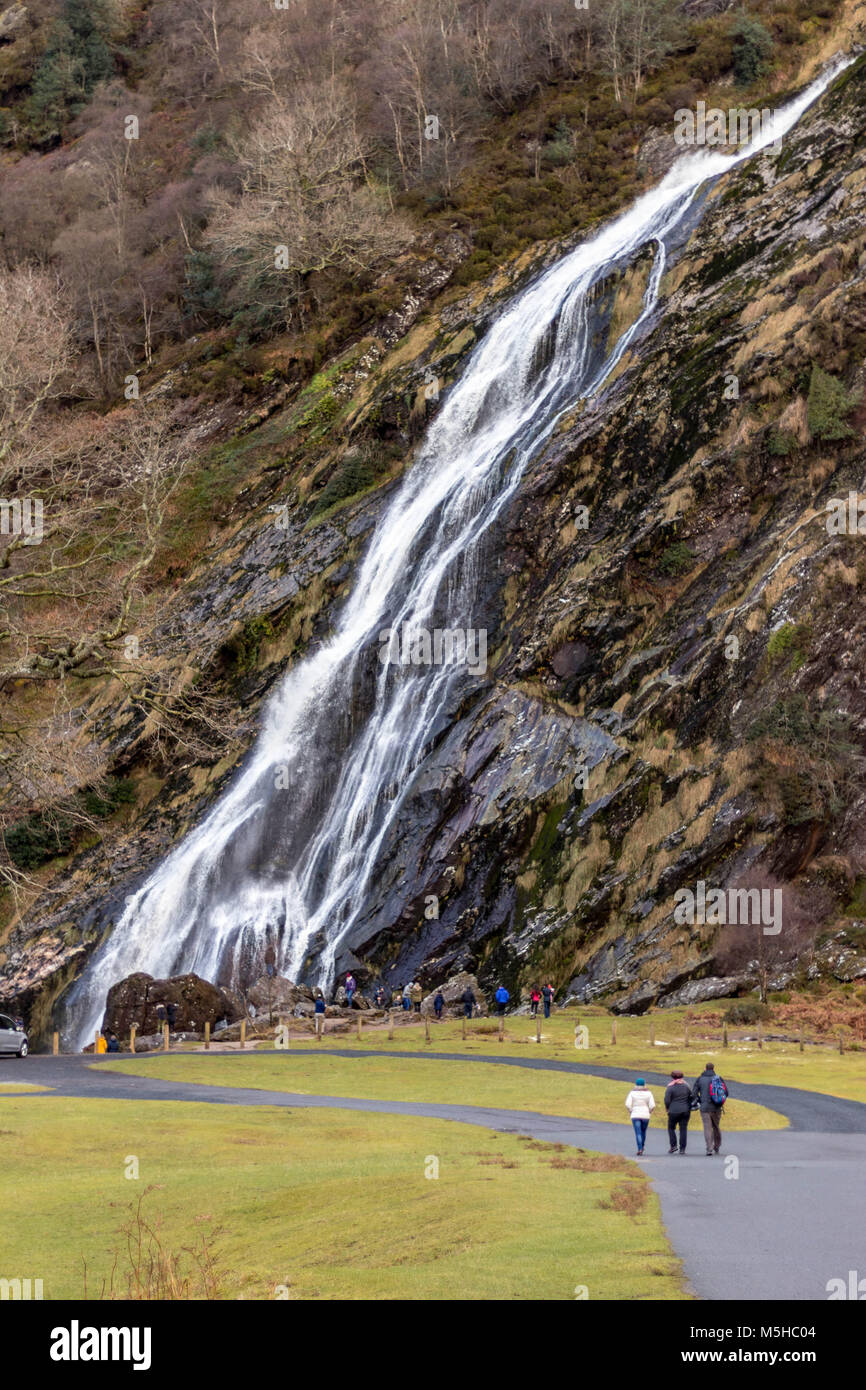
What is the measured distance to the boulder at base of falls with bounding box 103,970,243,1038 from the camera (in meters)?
37.8

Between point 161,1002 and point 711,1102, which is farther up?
point 711,1102

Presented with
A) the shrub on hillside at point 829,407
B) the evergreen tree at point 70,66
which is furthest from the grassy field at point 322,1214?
the evergreen tree at point 70,66

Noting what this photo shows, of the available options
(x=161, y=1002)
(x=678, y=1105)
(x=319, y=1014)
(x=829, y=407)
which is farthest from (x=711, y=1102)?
(x=829, y=407)

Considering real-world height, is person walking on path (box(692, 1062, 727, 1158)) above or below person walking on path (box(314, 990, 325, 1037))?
above

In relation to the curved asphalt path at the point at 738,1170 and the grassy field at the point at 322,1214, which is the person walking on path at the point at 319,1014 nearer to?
the curved asphalt path at the point at 738,1170

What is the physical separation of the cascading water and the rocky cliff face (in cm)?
109

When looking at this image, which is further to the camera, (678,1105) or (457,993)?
(457,993)

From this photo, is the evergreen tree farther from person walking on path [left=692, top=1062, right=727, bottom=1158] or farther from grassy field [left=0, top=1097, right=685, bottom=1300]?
person walking on path [left=692, top=1062, right=727, bottom=1158]

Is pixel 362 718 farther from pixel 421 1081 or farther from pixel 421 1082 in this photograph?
pixel 421 1082

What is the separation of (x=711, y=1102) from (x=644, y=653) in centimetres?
2398

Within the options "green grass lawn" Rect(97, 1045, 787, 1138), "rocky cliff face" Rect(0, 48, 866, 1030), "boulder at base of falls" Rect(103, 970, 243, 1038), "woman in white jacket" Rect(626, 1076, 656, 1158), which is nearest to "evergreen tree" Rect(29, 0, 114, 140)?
"rocky cliff face" Rect(0, 48, 866, 1030)

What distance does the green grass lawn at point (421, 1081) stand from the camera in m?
24.2

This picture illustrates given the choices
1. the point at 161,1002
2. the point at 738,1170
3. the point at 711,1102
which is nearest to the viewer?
the point at 738,1170

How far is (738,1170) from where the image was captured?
16.9 metres
